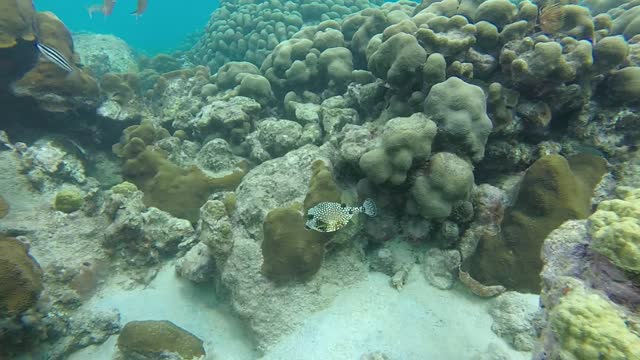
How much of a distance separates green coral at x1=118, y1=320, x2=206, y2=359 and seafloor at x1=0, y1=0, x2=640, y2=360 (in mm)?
24

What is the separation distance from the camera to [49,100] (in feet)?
22.7

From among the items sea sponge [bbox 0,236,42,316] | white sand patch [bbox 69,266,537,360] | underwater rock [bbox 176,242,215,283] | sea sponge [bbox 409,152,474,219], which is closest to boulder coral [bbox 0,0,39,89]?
sea sponge [bbox 0,236,42,316]

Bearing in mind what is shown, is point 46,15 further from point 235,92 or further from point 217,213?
point 217,213

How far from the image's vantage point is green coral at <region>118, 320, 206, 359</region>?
436 centimetres

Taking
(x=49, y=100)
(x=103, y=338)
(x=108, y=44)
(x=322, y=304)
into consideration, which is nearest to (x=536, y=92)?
(x=322, y=304)

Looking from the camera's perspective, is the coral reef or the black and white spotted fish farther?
the coral reef

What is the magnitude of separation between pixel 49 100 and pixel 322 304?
265 inches

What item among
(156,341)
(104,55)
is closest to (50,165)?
(156,341)

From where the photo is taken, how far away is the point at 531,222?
410 cm

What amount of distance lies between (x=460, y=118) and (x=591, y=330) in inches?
107

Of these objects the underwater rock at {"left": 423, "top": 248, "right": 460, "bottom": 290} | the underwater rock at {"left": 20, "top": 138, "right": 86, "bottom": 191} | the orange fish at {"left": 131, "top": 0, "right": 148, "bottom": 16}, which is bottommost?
the underwater rock at {"left": 423, "top": 248, "right": 460, "bottom": 290}

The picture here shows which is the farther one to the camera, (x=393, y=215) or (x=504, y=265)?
(x=393, y=215)

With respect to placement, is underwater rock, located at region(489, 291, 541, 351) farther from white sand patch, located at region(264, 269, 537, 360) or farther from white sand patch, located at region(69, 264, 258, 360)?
white sand patch, located at region(69, 264, 258, 360)

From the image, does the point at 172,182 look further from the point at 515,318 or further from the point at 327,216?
the point at 515,318
